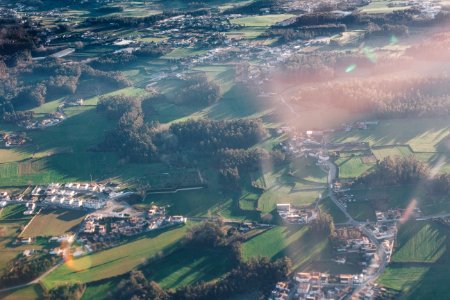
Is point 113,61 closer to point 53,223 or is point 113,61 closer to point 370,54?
point 370,54

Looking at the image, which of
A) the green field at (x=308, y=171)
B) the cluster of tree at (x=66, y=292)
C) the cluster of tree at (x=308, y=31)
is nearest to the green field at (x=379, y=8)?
the cluster of tree at (x=308, y=31)

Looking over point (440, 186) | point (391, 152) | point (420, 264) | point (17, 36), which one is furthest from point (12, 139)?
point (420, 264)

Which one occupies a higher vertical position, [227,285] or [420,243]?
[227,285]

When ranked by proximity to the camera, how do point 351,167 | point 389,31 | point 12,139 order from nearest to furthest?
point 351,167 → point 12,139 → point 389,31

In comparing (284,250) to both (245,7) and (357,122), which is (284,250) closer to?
(357,122)

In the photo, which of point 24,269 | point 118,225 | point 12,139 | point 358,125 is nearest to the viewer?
point 24,269

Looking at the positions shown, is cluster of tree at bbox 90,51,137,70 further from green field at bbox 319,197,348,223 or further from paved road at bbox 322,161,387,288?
green field at bbox 319,197,348,223
